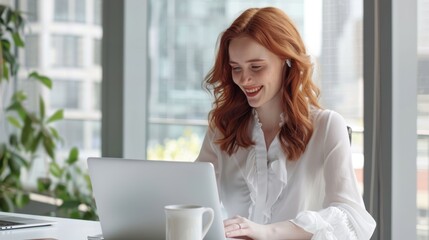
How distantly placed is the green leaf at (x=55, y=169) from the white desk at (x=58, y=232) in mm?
2219

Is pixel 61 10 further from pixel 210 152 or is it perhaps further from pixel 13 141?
pixel 210 152

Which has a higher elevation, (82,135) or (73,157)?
(82,135)

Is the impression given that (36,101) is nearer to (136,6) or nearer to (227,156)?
(136,6)

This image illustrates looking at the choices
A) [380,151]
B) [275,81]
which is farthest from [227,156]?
[380,151]

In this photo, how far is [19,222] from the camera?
219 cm

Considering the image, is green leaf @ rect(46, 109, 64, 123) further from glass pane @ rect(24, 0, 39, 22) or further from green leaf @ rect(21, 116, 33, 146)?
glass pane @ rect(24, 0, 39, 22)

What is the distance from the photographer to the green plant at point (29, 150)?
4312 mm

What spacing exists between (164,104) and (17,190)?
1.28 meters

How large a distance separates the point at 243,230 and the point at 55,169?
2.74m

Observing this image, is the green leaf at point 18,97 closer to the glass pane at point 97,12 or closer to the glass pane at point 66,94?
the glass pane at point 66,94

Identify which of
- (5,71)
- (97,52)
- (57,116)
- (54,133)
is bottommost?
(54,133)

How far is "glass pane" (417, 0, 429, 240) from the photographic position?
2781mm

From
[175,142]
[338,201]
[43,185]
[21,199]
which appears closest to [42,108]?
[43,185]

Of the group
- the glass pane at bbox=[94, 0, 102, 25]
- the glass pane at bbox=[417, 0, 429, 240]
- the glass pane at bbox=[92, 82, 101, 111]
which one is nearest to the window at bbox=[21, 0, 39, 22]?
the glass pane at bbox=[94, 0, 102, 25]
